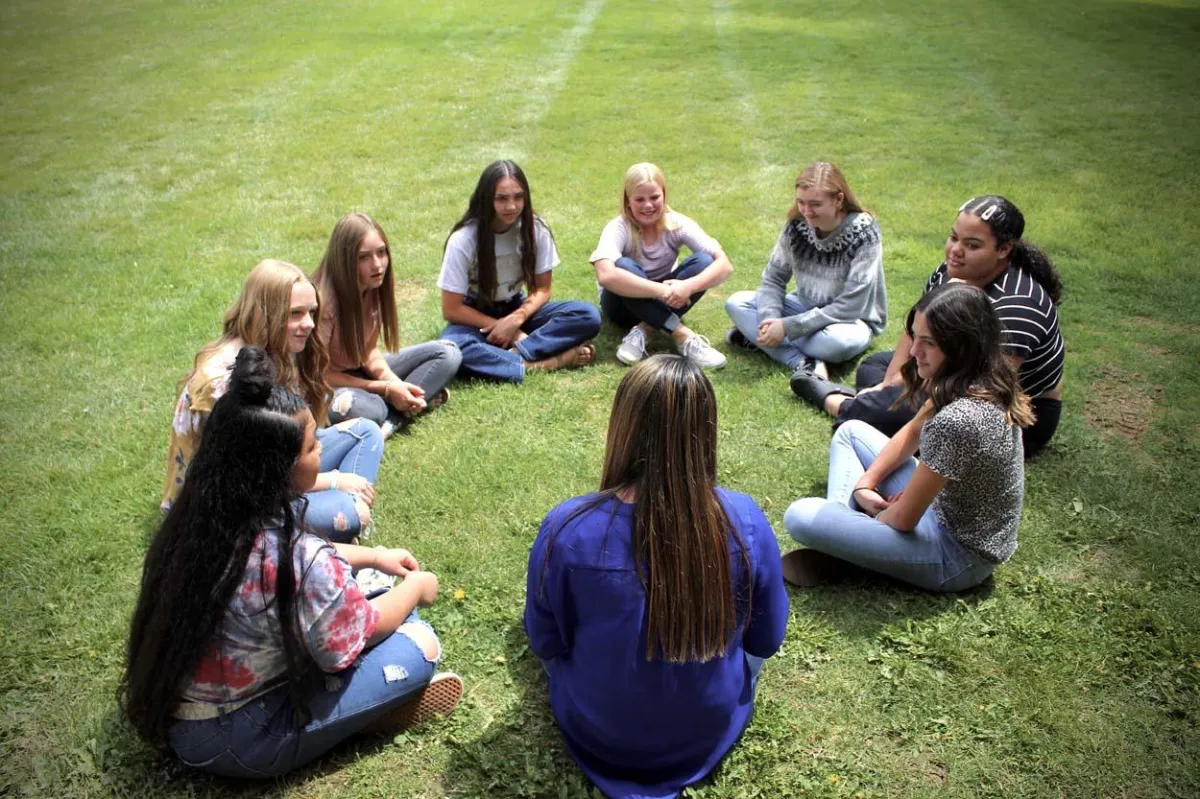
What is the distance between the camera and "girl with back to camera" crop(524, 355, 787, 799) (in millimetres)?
2748

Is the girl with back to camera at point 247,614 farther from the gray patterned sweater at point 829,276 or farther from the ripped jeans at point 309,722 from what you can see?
the gray patterned sweater at point 829,276

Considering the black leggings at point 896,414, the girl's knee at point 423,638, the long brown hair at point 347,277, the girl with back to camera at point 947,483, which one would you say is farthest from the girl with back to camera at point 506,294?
the girl's knee at point 423,638

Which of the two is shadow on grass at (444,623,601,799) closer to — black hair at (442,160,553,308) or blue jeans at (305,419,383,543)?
blue jeans at (305,419,383,543)

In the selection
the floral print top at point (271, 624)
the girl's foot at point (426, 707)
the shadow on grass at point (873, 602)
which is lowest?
the shadow on grass at point (873, 602)

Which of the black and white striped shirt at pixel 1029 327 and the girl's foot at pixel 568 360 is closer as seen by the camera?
the black and white striped shirt at pixel 1029 327

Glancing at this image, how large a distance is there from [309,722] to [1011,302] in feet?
13.2

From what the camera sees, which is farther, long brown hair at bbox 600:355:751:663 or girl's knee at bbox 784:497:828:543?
girl's knee at bbox 784:497:828:543

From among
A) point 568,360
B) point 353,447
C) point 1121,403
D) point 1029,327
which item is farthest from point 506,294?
point 1121,403

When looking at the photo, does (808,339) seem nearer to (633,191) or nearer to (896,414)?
(896,414)

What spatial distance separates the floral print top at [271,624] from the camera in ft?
9.45

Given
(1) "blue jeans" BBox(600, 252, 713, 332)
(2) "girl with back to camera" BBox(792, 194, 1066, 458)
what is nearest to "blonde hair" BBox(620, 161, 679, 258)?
(1) "blue jeans" BBox(600, 252, 713, 332)

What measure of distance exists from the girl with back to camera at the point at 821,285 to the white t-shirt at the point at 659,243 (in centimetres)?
59

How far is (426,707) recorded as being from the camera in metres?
3.58

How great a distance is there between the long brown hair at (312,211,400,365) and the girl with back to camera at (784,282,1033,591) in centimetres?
286
